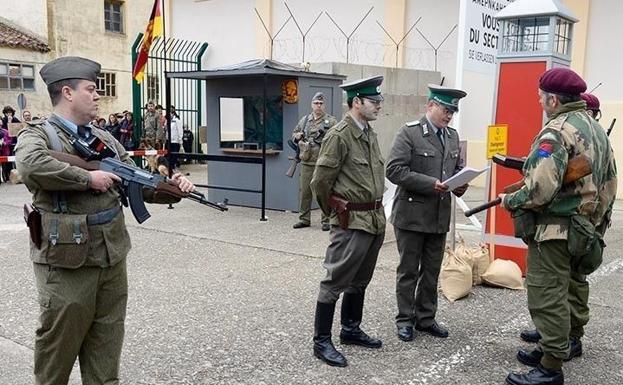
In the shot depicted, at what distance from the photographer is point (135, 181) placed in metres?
2.81

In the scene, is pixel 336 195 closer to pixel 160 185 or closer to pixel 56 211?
pixel 160 185

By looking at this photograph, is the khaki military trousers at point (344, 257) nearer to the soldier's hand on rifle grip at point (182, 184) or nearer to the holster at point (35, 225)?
the soldier's hand on rifle grip at point (182, 184)

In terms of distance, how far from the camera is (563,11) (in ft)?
18.0

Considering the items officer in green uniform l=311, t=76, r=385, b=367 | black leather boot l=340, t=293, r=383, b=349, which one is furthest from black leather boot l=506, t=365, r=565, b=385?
officer in green uniform l=311, t=76, r=385, b=367

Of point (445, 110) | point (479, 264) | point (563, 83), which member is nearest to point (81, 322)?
point (445, 110)

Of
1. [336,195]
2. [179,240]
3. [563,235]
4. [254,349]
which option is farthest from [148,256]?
[563,235]

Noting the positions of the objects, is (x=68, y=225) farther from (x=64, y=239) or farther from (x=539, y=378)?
(x=539, y=378)

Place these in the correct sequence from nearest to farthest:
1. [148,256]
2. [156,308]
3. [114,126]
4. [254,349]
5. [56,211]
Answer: [56,211] < [254,349] < [156,308] < [148,256] < [114,126]

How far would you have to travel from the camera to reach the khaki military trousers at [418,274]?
414 cm

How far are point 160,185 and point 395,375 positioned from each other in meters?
1.86

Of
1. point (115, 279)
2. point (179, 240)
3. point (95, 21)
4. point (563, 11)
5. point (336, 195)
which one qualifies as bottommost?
point (179, 240)

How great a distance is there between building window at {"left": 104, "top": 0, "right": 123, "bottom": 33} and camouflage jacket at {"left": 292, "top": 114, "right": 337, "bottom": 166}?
19473 millimetres

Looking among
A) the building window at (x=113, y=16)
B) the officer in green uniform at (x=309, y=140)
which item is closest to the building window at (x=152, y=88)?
the officer in green uniform at (x=309, y=140)

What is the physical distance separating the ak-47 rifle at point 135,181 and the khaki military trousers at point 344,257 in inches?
42.8
